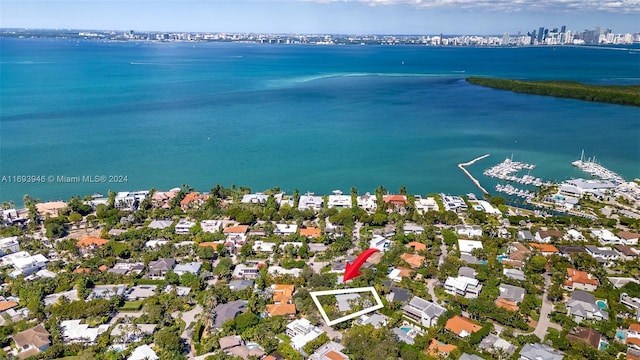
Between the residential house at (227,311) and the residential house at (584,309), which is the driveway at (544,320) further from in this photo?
the residential house at (227,311)

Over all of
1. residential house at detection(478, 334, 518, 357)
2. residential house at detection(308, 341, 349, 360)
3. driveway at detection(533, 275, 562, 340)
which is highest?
residential house at detection(308, 341, 349, 360)

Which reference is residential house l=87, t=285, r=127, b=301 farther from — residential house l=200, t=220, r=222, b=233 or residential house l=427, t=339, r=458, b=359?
residential house l=427, t=339, r=458, b=359

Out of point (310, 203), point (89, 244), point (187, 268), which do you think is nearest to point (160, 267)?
point (187, 268)

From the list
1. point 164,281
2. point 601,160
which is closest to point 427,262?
point 164,281

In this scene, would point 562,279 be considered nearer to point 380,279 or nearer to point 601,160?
point 380,279

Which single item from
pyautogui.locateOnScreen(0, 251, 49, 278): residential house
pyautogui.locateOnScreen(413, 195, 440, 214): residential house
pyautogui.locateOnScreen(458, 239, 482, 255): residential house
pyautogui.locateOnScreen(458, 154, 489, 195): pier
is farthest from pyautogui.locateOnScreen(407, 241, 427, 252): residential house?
pyautogui.locateOnScreen(0, 251, 49, 278): residential house

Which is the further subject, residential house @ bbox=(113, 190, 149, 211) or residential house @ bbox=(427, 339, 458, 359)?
residential house @ bbox=(113, 190, 149, 211)

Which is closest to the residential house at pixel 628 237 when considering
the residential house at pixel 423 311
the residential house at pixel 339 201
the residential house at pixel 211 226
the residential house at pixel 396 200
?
the residential house at pixel 396 200
